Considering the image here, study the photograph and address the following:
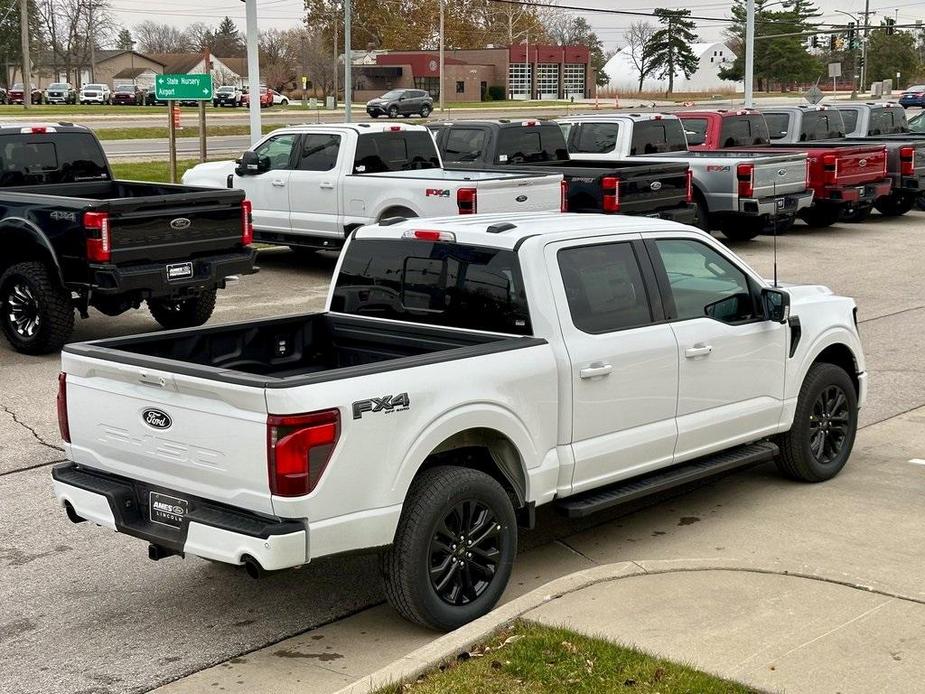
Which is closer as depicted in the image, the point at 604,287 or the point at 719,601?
the point at 719,601

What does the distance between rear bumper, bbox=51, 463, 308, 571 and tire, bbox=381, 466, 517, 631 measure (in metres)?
0.50

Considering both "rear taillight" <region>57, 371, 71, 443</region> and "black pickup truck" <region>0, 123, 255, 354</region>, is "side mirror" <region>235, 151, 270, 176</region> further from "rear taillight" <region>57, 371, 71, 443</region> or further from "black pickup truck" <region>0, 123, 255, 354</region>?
"rear taillight" <region>57, 371, 71, 443</region>

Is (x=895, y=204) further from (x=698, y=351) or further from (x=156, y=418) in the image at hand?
(x=156, y=418)

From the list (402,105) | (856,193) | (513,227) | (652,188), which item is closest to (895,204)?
(856,193)

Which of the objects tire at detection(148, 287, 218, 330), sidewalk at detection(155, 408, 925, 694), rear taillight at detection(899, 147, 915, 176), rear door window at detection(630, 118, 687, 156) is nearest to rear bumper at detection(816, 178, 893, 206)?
rear taillight at detection(899, 147, 915, 176)

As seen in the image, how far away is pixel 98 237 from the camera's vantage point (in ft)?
37.2

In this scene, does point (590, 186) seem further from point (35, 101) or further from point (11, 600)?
point (35, 101)

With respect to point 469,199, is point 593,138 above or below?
above

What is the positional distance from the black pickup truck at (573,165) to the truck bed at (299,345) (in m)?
10.7

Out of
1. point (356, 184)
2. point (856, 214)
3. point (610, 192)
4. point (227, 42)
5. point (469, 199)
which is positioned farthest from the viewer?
point (227, 42)

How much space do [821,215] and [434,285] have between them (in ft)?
58.4

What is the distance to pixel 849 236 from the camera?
22.2m

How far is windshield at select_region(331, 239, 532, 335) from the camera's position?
634 cm

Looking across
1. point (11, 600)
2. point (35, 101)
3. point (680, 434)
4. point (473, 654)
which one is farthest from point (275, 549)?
point (35, 101)
